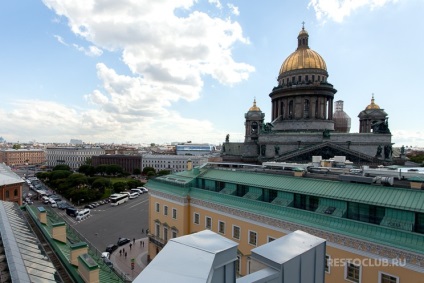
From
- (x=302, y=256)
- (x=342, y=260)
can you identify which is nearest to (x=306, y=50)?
(x=342, y=260)

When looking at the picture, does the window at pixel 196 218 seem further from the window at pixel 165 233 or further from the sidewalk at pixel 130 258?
the sidewalk at pixel 130 258

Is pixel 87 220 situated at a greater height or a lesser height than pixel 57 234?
lesser

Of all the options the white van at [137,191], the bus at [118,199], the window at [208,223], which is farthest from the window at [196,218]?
the white van at [137,191]

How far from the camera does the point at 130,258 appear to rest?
125ft

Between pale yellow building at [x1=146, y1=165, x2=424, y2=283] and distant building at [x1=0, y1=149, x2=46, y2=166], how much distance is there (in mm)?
183150

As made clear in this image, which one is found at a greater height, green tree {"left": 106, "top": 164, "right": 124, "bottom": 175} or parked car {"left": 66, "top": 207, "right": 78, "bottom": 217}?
green tree {"left": 106, "top": 164, "right": 124, "bottom": 175}

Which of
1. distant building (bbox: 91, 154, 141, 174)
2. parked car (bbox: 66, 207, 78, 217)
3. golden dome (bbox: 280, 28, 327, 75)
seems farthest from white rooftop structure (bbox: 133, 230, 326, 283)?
distant building (bbox: 91, 154, 141, 174)

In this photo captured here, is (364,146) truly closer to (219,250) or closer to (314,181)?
(314,181)

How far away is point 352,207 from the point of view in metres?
18.4

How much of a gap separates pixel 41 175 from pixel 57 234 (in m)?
99.8

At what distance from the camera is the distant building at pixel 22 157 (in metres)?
168

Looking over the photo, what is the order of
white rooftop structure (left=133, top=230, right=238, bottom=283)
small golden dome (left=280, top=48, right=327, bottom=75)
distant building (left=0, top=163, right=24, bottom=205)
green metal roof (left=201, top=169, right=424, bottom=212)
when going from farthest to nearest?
small golden dome (left=280, top=48, right=327, bottom=75) → distant building (left=0, top=163, right=24, bottom=205) → green metal roof (left=201, top=169, right=424, bottom=212) → white rooftop structure (left=133, top=230, right=238, bottom=283)

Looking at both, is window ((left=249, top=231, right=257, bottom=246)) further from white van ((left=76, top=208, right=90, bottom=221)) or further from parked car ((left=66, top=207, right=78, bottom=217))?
parked car ((left=66, top=207, right=78, bottom=217))

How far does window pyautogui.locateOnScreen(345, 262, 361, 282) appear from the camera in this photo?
16.7 meters
